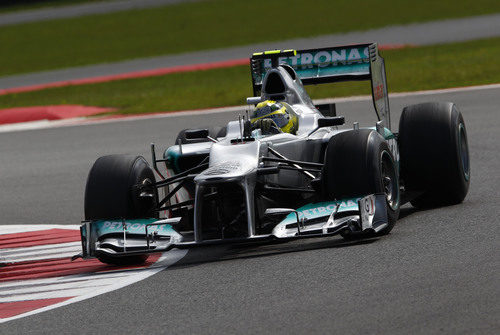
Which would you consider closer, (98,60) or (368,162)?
(368,162)

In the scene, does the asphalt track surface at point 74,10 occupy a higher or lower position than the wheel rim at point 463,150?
higher

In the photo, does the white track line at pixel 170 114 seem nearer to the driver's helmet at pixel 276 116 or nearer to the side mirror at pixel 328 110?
the side mirror at pixel 328 110

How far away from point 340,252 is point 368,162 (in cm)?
83

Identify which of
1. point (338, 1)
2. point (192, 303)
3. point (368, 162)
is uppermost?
point (338, 1)

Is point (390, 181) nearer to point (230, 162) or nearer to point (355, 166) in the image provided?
point (355, 166)

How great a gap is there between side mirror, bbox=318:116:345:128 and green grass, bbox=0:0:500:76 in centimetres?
2928

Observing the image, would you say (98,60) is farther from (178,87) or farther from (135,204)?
(135,204)

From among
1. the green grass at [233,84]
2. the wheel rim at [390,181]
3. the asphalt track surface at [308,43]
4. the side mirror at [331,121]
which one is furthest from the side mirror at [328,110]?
the asphalt track surface at [308,43]

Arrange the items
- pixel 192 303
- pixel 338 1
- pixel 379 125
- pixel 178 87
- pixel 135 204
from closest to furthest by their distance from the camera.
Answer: pixel 192 303 < pixel 135 204 < pixel 379 125 < pixel 178 87 < pixel 338 1

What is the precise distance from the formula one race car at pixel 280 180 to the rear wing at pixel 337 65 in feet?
0.29

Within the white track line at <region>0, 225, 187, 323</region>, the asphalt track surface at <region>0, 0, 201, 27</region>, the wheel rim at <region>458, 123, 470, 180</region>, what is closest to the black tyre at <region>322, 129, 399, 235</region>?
the white track line at <region>0, 225, 187, 323</region>

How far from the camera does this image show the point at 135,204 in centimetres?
877

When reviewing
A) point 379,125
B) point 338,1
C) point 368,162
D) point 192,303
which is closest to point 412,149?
point 379,125

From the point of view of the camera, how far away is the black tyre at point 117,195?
8.68m
